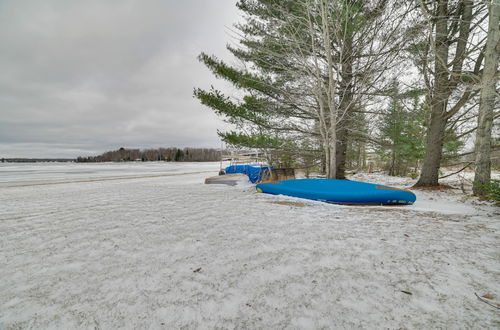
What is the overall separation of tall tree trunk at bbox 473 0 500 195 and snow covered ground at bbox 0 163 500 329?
103 inches

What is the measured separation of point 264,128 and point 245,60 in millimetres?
3062

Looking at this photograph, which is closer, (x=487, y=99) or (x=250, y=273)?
(x=250, y=273)

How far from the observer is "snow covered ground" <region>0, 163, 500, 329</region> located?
1164 mm

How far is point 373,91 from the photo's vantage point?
7.33m

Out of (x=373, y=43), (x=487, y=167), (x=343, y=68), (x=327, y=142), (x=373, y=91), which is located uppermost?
(x=373, y=43)

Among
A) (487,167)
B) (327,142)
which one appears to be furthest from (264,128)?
(487,167)

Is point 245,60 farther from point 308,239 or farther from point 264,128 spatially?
point 308,239

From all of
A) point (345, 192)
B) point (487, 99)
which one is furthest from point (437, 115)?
point (345, 192)

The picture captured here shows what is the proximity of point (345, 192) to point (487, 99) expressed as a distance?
12.8 feet

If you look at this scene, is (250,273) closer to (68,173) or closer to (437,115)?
(437,115)

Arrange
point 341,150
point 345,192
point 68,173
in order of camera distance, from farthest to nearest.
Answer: point 68,173 → point 341,150 → point 345,192

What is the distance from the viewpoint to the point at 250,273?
162 centimetres

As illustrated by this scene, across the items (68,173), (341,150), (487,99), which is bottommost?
(68,173)

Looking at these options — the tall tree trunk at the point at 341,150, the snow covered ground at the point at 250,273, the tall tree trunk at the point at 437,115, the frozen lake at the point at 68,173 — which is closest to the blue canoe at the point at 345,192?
the snow covered ground at the point at 250,273
